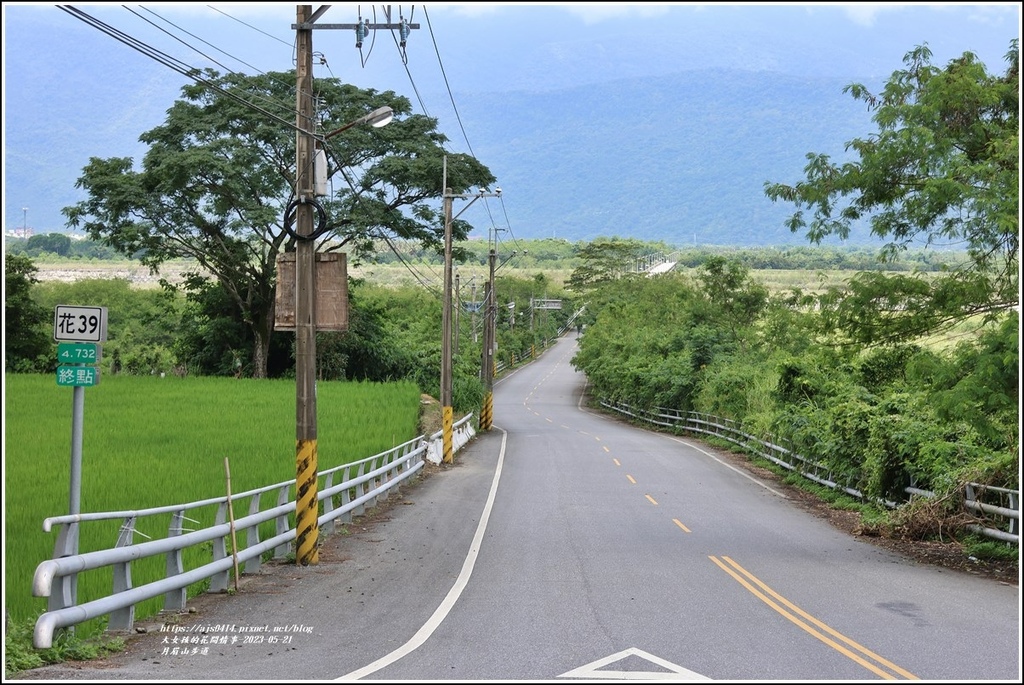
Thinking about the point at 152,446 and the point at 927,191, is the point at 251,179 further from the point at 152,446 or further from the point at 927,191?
the point at 927,191

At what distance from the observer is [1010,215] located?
16.0 meters

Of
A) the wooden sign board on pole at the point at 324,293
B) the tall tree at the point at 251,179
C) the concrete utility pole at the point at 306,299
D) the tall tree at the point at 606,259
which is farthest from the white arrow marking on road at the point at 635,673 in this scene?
the tall tree at the point at 606,259

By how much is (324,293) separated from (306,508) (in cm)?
344

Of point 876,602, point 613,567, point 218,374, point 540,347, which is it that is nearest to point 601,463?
point 613,567

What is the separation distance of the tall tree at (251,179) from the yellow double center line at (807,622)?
126 ft

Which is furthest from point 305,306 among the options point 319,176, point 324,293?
point 319,176

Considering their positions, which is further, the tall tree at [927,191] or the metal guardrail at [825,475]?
the metal guardrail at [825,475]

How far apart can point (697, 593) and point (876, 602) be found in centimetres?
227

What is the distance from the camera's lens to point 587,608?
42.1ft

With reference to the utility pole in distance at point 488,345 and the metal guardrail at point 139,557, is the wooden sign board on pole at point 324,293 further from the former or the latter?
the utility pole in distance at point 488,345

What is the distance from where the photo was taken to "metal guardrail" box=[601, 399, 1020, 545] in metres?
18.7

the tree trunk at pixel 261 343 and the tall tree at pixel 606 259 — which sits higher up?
the tall tree at pixel 606 259

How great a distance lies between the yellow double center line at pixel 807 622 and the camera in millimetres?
9867

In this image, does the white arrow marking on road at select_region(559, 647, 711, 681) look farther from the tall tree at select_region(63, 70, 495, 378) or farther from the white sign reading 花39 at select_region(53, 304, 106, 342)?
the tall tree at select_region(63, 70, 495, 378)
